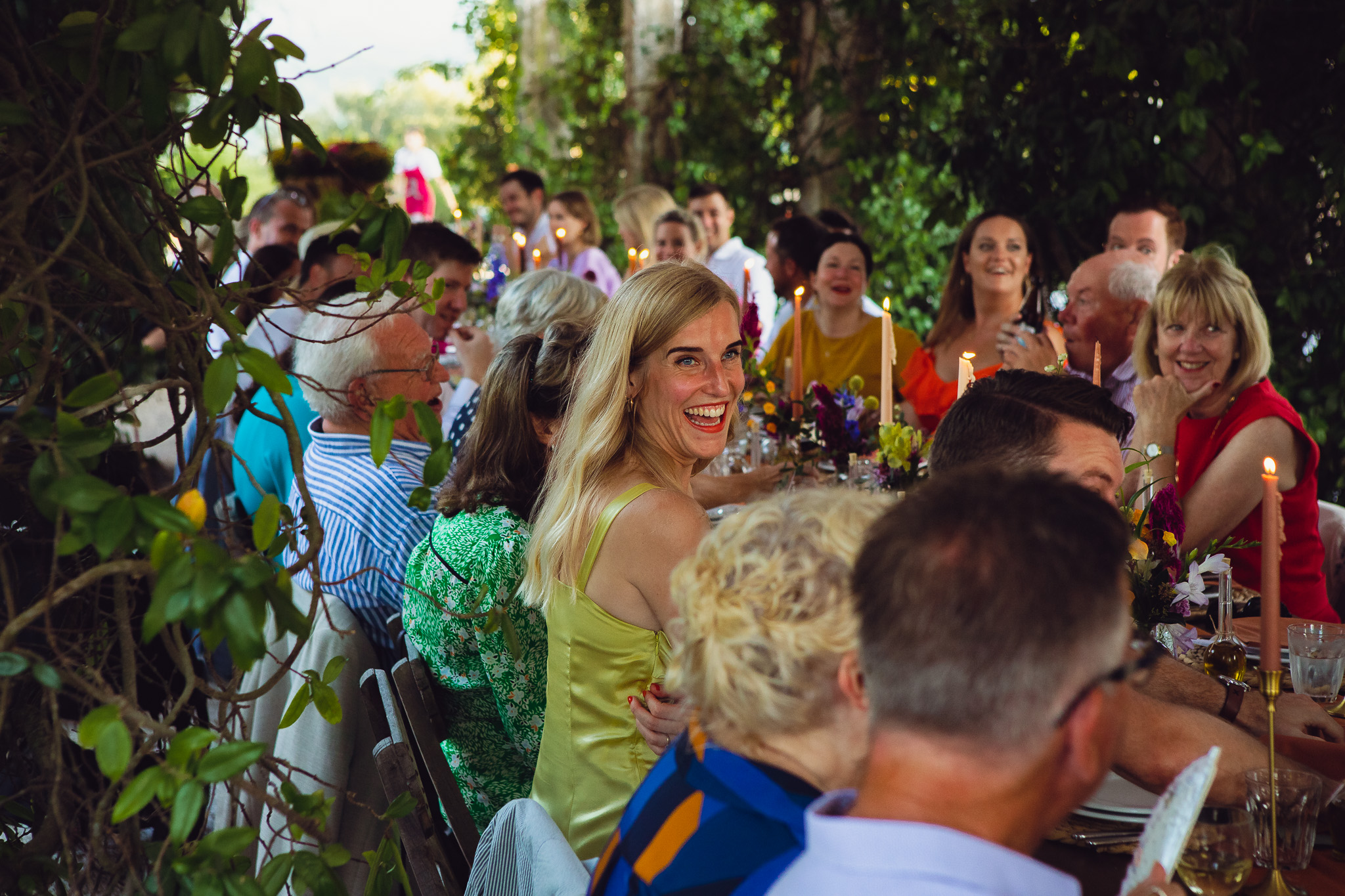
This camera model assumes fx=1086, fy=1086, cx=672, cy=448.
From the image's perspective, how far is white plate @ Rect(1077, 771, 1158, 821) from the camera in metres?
1.23

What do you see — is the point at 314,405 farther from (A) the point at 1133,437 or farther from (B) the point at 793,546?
(A) the point at 1133,437

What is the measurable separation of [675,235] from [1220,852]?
454 cm

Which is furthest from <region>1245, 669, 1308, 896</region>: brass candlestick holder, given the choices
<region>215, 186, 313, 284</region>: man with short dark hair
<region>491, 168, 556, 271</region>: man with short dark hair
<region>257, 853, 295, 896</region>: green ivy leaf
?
<region>491, 168, 556, 271</region>: man with short dark hair

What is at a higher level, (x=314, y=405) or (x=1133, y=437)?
(x=314, y=405)

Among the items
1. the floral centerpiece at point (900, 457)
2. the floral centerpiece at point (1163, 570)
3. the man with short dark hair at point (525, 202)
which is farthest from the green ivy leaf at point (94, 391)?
the man with short dark hair at point (525, 202)

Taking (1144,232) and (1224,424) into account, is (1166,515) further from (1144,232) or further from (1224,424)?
(1144,232)

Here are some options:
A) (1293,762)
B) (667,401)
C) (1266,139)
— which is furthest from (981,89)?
(1293,762)

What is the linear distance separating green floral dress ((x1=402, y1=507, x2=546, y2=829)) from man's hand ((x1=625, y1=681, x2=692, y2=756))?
34 centimetres

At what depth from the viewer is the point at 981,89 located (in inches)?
185

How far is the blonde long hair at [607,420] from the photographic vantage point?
1.68m

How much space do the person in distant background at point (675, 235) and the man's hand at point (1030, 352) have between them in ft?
7.58

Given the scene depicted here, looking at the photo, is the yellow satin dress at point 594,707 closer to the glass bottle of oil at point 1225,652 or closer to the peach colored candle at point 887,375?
the glass bottle of oil at point 1225,652

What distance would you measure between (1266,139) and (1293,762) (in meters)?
3.34

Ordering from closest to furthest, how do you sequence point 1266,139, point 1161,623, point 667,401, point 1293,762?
1. point 1293,762
2. point 1161,623
3. point 667,401
4. point 1266,139
